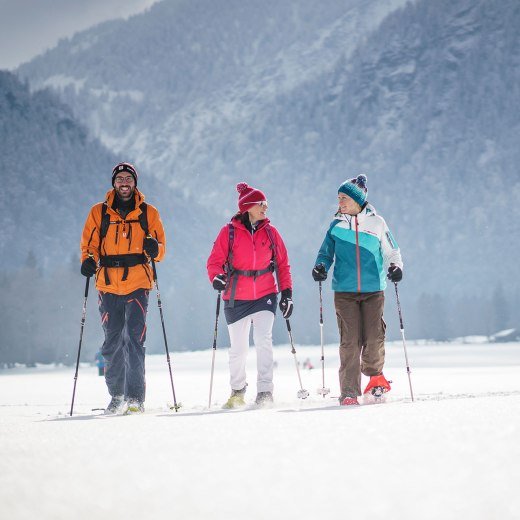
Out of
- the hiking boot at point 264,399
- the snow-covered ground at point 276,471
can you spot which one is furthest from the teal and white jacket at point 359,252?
the snow-covered ground at point 276,471

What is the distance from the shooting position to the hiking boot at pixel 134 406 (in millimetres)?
6807

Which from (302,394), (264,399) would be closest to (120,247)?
(264,399)

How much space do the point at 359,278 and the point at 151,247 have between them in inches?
72.9

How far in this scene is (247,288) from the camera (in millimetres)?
7453

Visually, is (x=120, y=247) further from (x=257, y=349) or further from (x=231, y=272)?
(x=257, y=349)

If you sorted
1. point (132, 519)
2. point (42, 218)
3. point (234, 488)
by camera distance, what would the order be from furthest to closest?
point (42, 218) → point (234, 488) → point (132, 519)

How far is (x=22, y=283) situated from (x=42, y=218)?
11793 centimetres

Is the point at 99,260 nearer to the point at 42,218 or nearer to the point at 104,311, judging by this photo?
the point at 104,311

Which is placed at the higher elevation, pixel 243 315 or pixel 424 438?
pixel 243 315

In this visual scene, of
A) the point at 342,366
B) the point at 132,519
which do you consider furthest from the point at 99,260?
the point at 132,519

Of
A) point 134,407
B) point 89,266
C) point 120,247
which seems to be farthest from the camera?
point 120,247

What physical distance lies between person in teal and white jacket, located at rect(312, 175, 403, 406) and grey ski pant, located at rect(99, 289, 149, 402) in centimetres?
158

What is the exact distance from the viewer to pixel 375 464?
8.80ft

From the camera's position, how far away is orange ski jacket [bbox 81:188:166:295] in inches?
280
